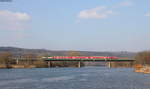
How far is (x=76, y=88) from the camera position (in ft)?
153

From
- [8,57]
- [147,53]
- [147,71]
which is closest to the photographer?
[147,71]

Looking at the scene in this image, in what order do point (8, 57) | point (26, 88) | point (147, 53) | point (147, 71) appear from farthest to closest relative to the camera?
point (8, 57) < point (147, 53) < point (147, 71) < point (26, 88)

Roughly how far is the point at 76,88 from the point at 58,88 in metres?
2.78

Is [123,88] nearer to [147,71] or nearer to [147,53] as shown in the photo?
[147,71]

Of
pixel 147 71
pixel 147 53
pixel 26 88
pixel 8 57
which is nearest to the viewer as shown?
pixel 26 88

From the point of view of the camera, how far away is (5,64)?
180 metres

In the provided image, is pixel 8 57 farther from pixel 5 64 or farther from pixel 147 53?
pixel 147 53

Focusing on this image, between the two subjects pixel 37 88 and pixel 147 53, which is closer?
pixel 37 88

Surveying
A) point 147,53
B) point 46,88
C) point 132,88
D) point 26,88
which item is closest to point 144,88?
point 132,88

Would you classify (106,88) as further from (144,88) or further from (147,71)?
(147,71)

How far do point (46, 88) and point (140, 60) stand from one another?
449ft

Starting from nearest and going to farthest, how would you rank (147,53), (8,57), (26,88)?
(26,88)
(147,53)
(8,57)

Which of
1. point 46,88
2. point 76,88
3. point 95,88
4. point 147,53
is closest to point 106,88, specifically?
point 95,88

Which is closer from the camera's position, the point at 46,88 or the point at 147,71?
the point at 46,88
